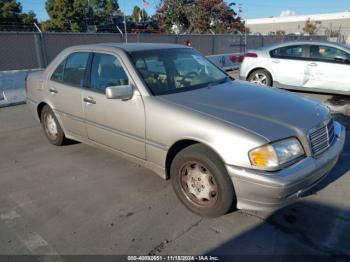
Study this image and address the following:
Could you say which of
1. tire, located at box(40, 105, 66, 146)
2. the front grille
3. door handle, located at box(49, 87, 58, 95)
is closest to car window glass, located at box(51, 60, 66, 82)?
door handle, located at box(49, 87, 58, 95)

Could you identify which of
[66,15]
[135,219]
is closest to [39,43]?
[135,219]

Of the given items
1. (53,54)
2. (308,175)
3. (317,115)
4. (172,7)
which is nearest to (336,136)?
(317,115)

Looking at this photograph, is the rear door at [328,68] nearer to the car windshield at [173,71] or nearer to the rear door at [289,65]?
the rear door at [289,65]

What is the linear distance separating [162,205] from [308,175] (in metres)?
1.51

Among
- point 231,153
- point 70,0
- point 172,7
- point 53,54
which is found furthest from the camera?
point 70,0

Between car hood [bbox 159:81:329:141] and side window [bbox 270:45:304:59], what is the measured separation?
521 cm

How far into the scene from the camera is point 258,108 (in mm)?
3379

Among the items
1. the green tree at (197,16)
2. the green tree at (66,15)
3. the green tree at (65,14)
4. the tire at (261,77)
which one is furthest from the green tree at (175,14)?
the tire at (261,77)

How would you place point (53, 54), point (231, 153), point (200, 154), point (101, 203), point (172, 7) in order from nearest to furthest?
1. point (231, 153)
2. point (200, 154)
3. point (101, 203)
4. point (53, 54)
5. point (172, 7)

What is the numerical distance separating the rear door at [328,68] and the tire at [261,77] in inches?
40.4

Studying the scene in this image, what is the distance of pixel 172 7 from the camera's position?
98.3 feet

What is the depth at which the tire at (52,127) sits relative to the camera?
520 cm

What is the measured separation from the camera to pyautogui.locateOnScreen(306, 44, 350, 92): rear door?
318 inches

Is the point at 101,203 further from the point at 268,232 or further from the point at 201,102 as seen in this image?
the point at 268,232
